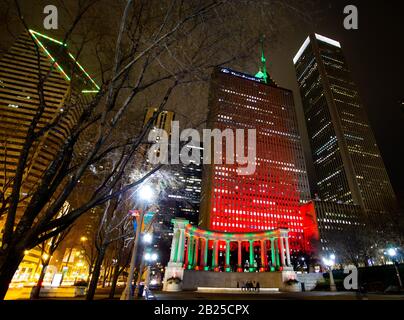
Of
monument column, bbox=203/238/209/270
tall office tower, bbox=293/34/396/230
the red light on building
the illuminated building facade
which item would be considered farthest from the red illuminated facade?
monument column, bbox=203/238/209/270

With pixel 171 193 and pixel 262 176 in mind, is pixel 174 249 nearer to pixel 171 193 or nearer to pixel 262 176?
pixel 171 193

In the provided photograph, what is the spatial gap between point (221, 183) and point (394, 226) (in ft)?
242

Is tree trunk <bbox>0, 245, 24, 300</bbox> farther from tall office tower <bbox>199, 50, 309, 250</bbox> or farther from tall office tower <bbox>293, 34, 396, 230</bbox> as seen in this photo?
tall office tower <bbox>293, 34, 396, 230</bbox>

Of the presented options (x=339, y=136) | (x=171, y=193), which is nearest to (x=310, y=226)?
(x=339, y=136)

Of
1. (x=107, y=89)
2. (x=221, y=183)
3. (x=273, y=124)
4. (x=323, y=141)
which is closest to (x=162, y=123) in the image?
(x=107, y=89)

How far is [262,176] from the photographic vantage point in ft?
382

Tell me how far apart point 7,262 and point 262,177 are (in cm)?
11839

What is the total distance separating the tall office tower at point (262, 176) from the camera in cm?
10288

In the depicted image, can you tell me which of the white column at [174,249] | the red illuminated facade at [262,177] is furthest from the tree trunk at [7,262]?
the red illuminated facade at [262,177]

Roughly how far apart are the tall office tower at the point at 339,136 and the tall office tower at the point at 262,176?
3747cm

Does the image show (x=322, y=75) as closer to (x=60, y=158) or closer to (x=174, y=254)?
(x=174, y=254)

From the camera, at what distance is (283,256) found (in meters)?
42.1

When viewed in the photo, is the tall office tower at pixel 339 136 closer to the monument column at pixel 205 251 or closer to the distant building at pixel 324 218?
the distant building at pixel 324 218

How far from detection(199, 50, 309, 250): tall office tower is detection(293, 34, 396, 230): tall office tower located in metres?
37.5
